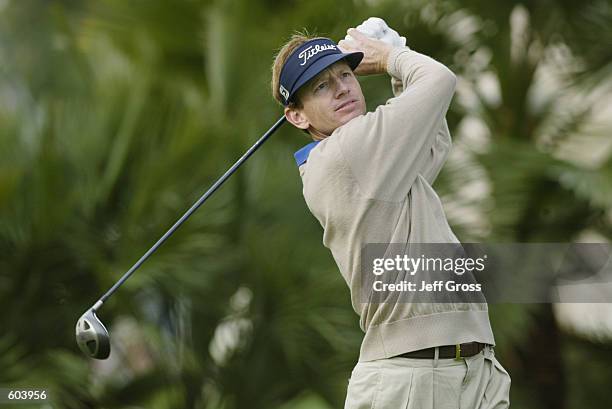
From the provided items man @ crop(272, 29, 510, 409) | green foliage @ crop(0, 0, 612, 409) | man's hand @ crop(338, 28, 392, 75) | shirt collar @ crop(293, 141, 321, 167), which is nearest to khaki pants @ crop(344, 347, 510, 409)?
man @ crop(272, 29, 510, 409)

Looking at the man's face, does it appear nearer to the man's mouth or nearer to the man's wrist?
the man's mouth

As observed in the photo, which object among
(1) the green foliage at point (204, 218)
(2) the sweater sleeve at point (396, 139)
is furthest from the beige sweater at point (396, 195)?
(1) the green foliage at point (204, 218)

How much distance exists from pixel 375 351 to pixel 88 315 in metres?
1.14

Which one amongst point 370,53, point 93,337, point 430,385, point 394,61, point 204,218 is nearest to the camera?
point 430,385

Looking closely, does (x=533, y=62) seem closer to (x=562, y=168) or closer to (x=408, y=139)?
(x=562, y=168)

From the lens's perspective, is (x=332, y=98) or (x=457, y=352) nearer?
(x=457, y=352)

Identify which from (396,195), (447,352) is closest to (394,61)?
(396,195)

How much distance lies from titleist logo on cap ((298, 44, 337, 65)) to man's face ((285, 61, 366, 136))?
5cm

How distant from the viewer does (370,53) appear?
116 inches

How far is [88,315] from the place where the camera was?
3428 mm

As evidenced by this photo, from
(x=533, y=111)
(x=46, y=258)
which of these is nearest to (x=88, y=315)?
(x=46, y=258)

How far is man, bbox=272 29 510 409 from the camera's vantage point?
260 centimetres

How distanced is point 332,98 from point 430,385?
2.65 feet

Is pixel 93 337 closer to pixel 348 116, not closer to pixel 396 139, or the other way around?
pixel 348 116
